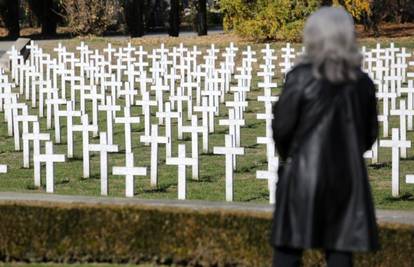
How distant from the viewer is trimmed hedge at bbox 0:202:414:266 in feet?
27.0

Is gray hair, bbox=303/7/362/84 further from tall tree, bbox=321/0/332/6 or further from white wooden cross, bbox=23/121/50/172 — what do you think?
tall tree, bbox=321/0/332/6

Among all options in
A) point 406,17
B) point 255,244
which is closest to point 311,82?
point 255,244

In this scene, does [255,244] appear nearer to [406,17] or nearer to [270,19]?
[270,19]

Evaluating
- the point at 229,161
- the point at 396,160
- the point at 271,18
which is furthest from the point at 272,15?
the point at 229,161

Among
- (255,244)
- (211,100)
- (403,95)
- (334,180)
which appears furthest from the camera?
(403,95)

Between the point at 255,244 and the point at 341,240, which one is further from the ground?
the point at 341,240

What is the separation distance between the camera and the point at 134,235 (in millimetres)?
Answer: 8492

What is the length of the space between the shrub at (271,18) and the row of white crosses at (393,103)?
604cm

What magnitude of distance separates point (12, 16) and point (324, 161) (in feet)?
152

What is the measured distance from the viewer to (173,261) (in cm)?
843

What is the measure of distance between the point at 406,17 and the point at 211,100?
34.0m

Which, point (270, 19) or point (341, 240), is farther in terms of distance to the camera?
point (270, 19)

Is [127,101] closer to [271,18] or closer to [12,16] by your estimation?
[271,18]

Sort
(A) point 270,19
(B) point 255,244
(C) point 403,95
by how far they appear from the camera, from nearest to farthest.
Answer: (B) point 255,244, (C) point 403,95, (A) point 270,19
